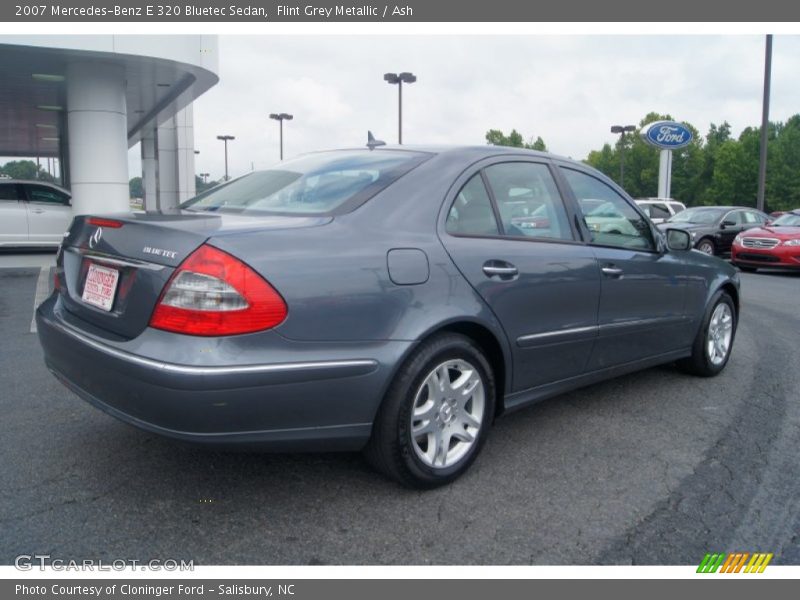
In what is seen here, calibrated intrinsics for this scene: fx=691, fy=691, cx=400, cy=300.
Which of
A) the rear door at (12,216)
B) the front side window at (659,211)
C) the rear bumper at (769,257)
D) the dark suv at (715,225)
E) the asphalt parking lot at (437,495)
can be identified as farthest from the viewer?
the front side window at (659,211)

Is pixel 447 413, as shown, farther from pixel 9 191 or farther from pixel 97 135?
pixel 9 191

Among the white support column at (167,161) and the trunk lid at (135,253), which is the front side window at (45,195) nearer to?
the white support column at (167,161)

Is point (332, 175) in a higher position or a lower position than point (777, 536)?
higher

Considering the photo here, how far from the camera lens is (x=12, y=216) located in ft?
43.0

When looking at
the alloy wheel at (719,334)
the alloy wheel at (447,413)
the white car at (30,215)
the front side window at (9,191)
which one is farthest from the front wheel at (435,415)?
the front side window at (9,191)

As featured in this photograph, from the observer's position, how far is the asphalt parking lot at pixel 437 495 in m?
2.60

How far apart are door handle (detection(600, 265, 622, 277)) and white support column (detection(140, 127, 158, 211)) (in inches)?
924

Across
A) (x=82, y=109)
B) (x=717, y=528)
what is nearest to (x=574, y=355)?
(x=717, y=528)

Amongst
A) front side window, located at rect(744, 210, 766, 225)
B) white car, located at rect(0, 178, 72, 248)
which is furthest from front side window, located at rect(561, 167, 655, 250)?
front side window, located at rect(744, 210, 766, 225)

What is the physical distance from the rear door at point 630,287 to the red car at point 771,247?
1022cm

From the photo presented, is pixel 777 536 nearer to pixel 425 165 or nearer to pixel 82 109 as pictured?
pixel 425 165

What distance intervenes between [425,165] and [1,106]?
61.3 feet

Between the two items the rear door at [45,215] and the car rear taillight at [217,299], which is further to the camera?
the rear door at [45,215]

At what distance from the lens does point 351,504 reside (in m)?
2.95
